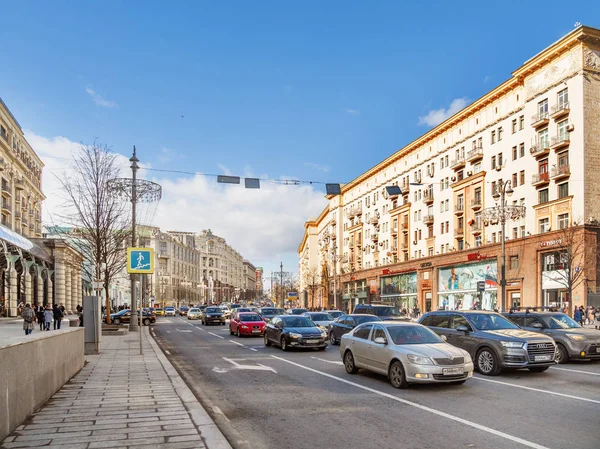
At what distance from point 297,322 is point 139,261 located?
273 inches

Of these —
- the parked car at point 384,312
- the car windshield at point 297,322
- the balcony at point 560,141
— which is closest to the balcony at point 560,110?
the balcony at point 560,141

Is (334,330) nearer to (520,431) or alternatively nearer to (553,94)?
(520,431)

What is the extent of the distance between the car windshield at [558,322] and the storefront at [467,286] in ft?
88.6

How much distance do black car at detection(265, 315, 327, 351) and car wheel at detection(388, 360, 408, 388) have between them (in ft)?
27.9

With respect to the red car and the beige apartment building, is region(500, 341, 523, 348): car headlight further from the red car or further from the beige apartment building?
the beige apartment building

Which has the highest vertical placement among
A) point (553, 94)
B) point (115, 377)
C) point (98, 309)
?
point (553, 94)

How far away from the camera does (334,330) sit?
23438 mm

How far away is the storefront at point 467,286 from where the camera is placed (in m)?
46.8

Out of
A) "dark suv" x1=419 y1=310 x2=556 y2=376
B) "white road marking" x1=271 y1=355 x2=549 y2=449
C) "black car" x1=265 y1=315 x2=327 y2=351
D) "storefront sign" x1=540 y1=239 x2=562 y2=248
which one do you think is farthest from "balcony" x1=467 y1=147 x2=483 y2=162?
"white road marking" x1=271 y1=355 x2=549 y2=449

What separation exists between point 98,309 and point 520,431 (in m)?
13.9

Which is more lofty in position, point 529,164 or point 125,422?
point 529,164

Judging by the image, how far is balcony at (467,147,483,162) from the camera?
1973 inches

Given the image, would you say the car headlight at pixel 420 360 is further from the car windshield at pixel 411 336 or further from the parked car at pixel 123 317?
the parked car at pixel 123 317

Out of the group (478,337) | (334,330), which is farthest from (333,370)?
(334,330)
